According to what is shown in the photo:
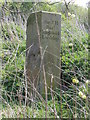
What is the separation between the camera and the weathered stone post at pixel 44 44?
353 centimetres

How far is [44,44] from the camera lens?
3555 mm

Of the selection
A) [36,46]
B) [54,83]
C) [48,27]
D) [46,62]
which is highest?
[48,27]

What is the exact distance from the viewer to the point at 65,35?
516cm

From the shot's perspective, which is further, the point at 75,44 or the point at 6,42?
the point at 6,42

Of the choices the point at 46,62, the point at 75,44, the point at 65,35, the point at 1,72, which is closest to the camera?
the point at 46,62

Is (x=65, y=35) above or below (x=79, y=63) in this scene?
above

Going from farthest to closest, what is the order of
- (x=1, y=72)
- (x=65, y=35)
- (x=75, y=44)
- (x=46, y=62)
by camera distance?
(x=65, y=35) → (x=75, y=44) → (x=1, y=72) → (x=46, y=62)

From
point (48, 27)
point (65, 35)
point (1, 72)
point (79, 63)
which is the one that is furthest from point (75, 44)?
point (1, 72)

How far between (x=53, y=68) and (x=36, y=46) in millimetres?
424

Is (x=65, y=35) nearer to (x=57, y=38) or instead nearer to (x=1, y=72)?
(x=57, y=38)

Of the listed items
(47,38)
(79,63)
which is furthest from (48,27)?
(79,63)

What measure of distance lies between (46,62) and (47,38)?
0.36m

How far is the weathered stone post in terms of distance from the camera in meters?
3.53

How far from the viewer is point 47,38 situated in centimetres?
360
